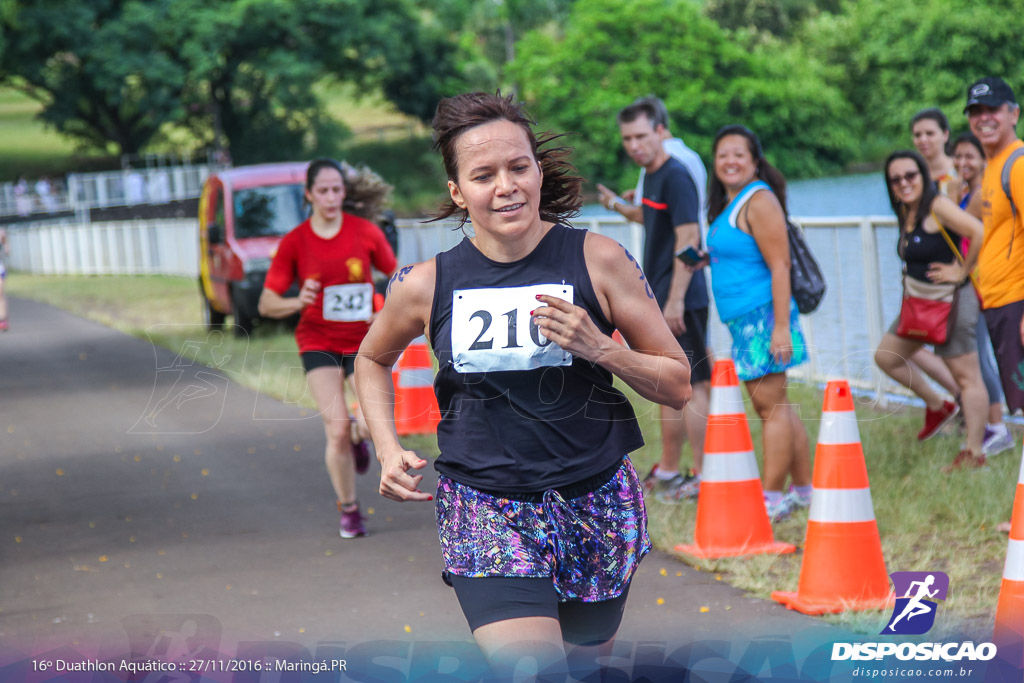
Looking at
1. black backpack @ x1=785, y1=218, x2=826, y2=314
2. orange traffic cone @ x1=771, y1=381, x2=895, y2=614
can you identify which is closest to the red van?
black backpack @ x1=785, y1=218, x2=826, y2=314

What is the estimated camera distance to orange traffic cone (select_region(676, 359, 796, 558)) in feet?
18.9

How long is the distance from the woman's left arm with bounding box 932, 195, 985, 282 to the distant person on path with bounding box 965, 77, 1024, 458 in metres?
0.54

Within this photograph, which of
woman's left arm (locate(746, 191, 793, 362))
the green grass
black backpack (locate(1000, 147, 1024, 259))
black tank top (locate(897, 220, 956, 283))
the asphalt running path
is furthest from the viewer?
black tank top (locate(897, 220, 956, 283))

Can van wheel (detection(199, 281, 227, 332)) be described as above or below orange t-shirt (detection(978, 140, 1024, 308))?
below

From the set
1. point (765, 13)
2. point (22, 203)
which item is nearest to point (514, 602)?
point (22, 203)

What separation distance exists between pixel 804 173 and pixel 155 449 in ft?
137

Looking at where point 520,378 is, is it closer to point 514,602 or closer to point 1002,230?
point 514,602

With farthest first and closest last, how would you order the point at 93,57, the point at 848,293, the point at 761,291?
the point at 93,57 < the point at 848,293 < the point at 761,291

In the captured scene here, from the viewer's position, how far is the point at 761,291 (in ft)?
20.4

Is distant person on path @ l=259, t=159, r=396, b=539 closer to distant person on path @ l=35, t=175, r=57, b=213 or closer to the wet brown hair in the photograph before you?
the wet brown hair

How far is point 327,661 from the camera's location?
468cm

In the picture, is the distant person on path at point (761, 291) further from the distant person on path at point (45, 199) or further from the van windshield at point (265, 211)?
the distant person on path at point (45, 199)

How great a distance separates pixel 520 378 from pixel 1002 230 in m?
3.62

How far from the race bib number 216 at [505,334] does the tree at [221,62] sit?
50.3m
